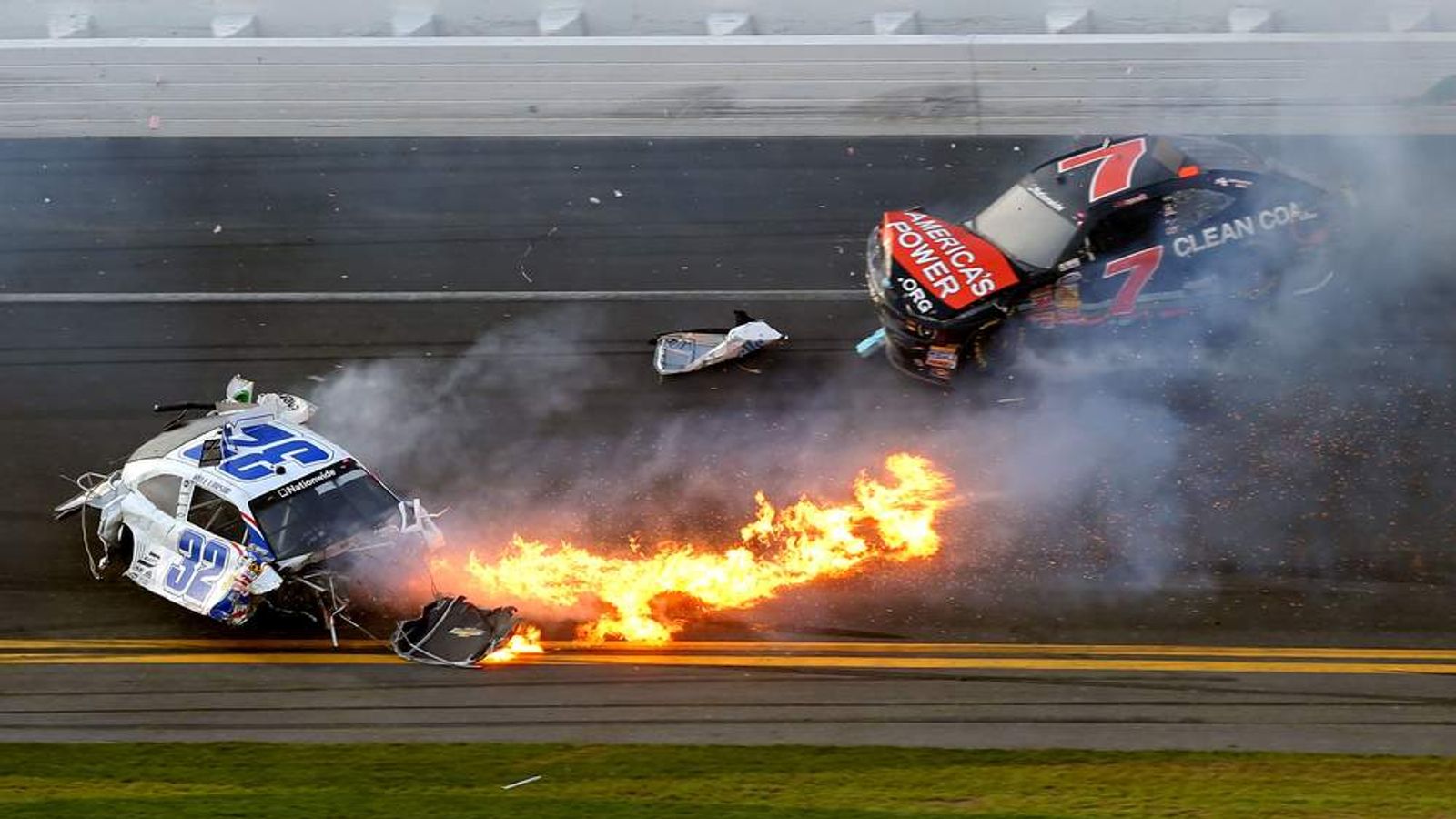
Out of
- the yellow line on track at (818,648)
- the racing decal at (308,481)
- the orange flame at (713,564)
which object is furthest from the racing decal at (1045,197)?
the racing decal at (308,481)

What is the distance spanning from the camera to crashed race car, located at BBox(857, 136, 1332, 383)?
514 inches

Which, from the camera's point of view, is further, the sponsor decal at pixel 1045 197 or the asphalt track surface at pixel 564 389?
the sponsor decal at pixel 1045 197

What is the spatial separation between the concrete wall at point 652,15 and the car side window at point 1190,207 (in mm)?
6036

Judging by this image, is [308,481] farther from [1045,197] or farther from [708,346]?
[1045,197]

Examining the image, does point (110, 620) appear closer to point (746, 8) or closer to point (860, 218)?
point (860, 218)

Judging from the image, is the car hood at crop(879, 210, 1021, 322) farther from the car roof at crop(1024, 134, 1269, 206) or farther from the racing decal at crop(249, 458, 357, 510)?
the racing decal at crop(249, 458, 357, 510)

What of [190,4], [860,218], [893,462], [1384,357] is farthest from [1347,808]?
[190,4]

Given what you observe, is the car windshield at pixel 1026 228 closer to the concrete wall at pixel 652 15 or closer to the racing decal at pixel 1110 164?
the racing decal at pixel 1110 164

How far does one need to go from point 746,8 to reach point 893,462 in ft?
27.2

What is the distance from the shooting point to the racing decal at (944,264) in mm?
12945

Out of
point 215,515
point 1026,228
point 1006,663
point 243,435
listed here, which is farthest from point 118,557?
point 1026,228

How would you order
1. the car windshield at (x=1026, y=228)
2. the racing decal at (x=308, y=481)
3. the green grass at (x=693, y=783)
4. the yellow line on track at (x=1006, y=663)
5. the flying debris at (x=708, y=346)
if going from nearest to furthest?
the green grass at (x=693, y=783) → the yellow line on track at (x=1006, y=663) → the racing decal at (x=308, y=481) → the car windshield at (x=1026, y=228) → the flying debris at (x=708, y=346)

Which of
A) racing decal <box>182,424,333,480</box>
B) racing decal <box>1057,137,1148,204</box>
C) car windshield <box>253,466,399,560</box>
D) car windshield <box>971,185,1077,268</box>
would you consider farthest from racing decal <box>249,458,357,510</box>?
racing decal <box>1057,137,1148,204</box>

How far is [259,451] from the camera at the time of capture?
1163cm
